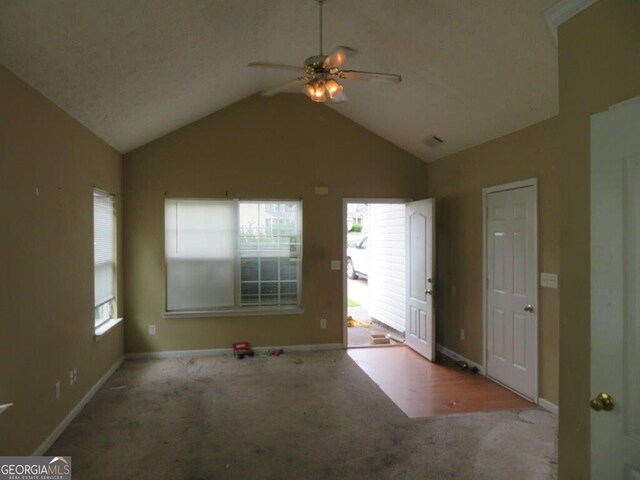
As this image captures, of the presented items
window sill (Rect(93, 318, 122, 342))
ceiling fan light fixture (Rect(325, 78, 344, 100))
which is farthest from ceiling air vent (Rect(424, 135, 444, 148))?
window sill (Rect(93, 318, 122, 342))

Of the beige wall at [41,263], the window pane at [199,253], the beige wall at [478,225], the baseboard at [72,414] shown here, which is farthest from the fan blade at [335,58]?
the baseboard at [72,414]

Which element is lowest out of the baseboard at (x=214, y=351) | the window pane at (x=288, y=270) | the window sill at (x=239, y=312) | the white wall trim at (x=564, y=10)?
the baseboard at (x=214, y=351)

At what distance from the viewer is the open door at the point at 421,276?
4.77 meters

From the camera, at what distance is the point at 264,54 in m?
3.90

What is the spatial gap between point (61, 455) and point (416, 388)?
9.88 ft

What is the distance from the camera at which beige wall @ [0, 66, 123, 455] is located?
7.60 ft

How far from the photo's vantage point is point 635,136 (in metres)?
1.23

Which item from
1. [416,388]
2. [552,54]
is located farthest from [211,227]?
[552,54]

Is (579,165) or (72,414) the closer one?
(579,165)

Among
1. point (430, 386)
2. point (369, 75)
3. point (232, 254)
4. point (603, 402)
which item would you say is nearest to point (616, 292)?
point (603, 402)

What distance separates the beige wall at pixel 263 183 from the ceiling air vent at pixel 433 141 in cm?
60

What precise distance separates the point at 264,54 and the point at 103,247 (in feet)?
8.55

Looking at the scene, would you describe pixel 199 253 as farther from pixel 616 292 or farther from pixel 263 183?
pixel 616 292

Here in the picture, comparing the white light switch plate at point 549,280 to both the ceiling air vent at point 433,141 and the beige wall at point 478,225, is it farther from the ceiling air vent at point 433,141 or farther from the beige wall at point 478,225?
the ceiling air vent at point 433,141
